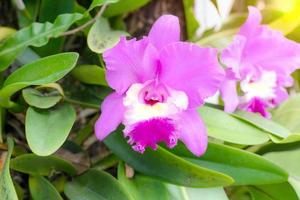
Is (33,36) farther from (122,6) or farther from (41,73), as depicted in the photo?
(122,6)

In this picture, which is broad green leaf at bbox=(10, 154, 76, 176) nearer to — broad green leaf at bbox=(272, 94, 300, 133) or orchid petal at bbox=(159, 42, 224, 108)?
orchid petal at bbox=(159, 42, 224, 108)

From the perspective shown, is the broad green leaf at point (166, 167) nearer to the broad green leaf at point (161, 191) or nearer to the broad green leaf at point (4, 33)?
the broad green leaf at point (161, 191)

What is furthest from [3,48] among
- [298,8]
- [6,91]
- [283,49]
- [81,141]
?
Answer: [298,8]

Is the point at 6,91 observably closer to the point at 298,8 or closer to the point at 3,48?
the point at 3,48

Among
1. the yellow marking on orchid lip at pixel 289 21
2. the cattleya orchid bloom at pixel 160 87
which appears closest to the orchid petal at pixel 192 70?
the cattleya orchid bloom at pixel 160 87

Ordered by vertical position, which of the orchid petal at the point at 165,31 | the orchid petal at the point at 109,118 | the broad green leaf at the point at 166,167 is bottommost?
the broad green leaf at the point at 166,167

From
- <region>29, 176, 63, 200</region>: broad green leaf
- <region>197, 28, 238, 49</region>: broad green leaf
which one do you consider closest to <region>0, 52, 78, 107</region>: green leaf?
<region>29, 176, 63, 200</region>: broad green leaf
